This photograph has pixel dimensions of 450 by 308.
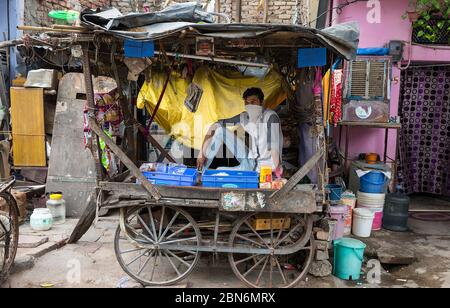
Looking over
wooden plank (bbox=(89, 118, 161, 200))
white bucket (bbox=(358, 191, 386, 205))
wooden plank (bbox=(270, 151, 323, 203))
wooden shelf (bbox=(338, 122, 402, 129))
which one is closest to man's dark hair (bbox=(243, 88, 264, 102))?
wooden plank (bbox=(270, 151, 323, 203))

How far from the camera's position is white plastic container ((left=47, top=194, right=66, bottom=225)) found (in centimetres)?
680

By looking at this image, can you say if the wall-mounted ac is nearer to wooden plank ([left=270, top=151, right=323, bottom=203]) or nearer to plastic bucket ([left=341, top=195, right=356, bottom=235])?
→ plastic bucket ([left=341, top=195, right=356, bottom=235])

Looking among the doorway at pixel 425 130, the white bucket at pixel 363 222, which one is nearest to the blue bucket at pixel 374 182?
the white bucket at pixel 363 222

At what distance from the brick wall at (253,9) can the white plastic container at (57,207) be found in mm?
6285

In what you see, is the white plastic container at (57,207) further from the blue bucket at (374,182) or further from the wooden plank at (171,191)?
the blue bucket at (374,182)

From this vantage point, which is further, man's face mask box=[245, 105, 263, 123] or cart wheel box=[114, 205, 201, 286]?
man's face mask box=[245, 105, 263, 123]

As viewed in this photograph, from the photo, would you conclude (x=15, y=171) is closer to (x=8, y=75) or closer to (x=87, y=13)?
(x=8, y=75)

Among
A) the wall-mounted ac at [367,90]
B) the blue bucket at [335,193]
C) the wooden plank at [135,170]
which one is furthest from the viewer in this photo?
the wall-mounted ac at [367,90]

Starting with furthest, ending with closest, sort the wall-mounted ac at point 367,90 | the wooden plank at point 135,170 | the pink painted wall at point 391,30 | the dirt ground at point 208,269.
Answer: the pink painted wall at point 391,30, the wall-mounted ac at point 367,90, the dirt ground at point 208,269, the wooden plank at point 135,170

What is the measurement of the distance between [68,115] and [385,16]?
6.44m

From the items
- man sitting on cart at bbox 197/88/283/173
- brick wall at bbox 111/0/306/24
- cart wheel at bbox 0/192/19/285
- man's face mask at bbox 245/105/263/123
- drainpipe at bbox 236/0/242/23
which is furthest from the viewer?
brick wall at bbox 111/0/306/24

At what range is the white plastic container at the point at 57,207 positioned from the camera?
6.80 meters

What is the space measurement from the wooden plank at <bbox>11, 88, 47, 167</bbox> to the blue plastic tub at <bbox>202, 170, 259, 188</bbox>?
4560 mm
